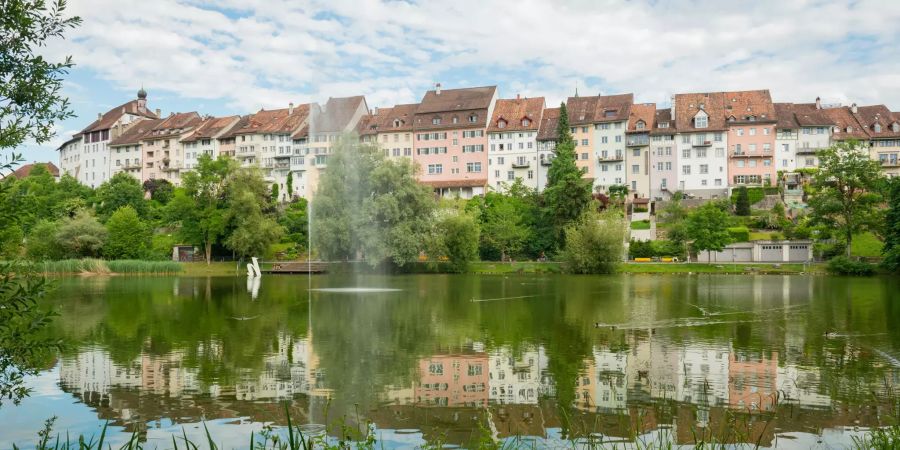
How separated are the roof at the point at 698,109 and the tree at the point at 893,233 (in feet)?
115

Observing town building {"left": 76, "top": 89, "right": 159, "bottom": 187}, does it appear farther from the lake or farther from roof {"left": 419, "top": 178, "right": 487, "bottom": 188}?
the lake

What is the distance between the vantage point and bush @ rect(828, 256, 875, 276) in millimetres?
68250

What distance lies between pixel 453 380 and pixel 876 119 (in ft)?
360

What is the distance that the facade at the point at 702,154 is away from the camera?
104 m

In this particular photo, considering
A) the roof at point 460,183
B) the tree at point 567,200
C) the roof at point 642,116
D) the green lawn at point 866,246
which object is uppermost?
the roof at point 642,116

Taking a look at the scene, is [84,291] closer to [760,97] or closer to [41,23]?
[41,23]

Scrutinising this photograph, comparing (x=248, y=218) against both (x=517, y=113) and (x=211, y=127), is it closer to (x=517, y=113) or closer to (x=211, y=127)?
(x=517, y=113)

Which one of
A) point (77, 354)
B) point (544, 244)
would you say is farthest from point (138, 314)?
point (544, 244)

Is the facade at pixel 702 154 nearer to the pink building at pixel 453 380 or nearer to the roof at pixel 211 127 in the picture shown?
the roof at pixel 211 127

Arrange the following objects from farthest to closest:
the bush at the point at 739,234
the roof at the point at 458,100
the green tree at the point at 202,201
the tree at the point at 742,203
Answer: the roof at the point at 458,100 → the tree at the point at 742,203 → the green tree at the point at 202,201 → the bush at the point at 739,234

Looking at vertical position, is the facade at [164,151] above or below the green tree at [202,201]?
above

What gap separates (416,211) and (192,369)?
5526 centimetres

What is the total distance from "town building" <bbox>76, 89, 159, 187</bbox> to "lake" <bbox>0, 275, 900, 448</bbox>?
12091 centimetres

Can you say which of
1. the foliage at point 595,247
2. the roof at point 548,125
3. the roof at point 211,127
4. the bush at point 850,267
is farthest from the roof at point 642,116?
the roof at point 211,127
